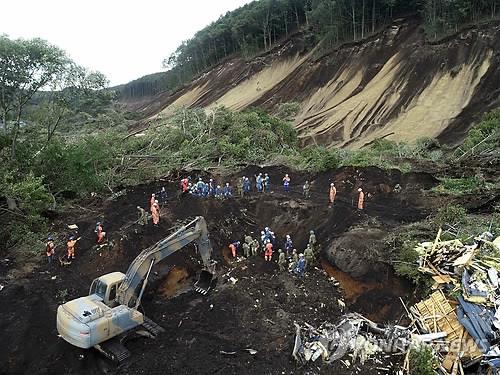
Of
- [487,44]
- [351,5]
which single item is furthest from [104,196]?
[351,5]

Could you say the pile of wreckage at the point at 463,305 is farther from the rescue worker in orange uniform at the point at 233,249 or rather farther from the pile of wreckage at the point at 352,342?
the rescue worker in orange uniform at the point at 233,249

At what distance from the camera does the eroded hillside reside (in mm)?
31938

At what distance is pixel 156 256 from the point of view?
35.3 feet

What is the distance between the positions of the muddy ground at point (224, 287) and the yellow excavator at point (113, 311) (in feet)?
1.30

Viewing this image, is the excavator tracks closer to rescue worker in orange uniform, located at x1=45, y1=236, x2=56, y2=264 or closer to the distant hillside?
rescue worker in orange uniform, located at x1=45, y1=236, x2=56, y2=264

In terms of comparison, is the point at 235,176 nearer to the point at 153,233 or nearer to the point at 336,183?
the point at 336,183

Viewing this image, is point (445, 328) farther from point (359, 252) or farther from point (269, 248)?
point (269, 248)

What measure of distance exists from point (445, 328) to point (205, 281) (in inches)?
247

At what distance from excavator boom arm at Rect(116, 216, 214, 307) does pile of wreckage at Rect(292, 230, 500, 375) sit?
11.6ft

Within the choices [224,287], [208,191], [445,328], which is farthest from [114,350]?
[208,191]

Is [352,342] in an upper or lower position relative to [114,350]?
lower

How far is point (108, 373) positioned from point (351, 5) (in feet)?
141

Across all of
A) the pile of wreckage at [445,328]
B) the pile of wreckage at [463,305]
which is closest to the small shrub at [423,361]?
the pile of wreckage at [445,328]

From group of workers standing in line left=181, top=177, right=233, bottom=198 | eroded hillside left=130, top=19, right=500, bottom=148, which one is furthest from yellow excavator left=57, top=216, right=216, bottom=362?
eroded hillside left=130, top=19, right=500, bottom=148
